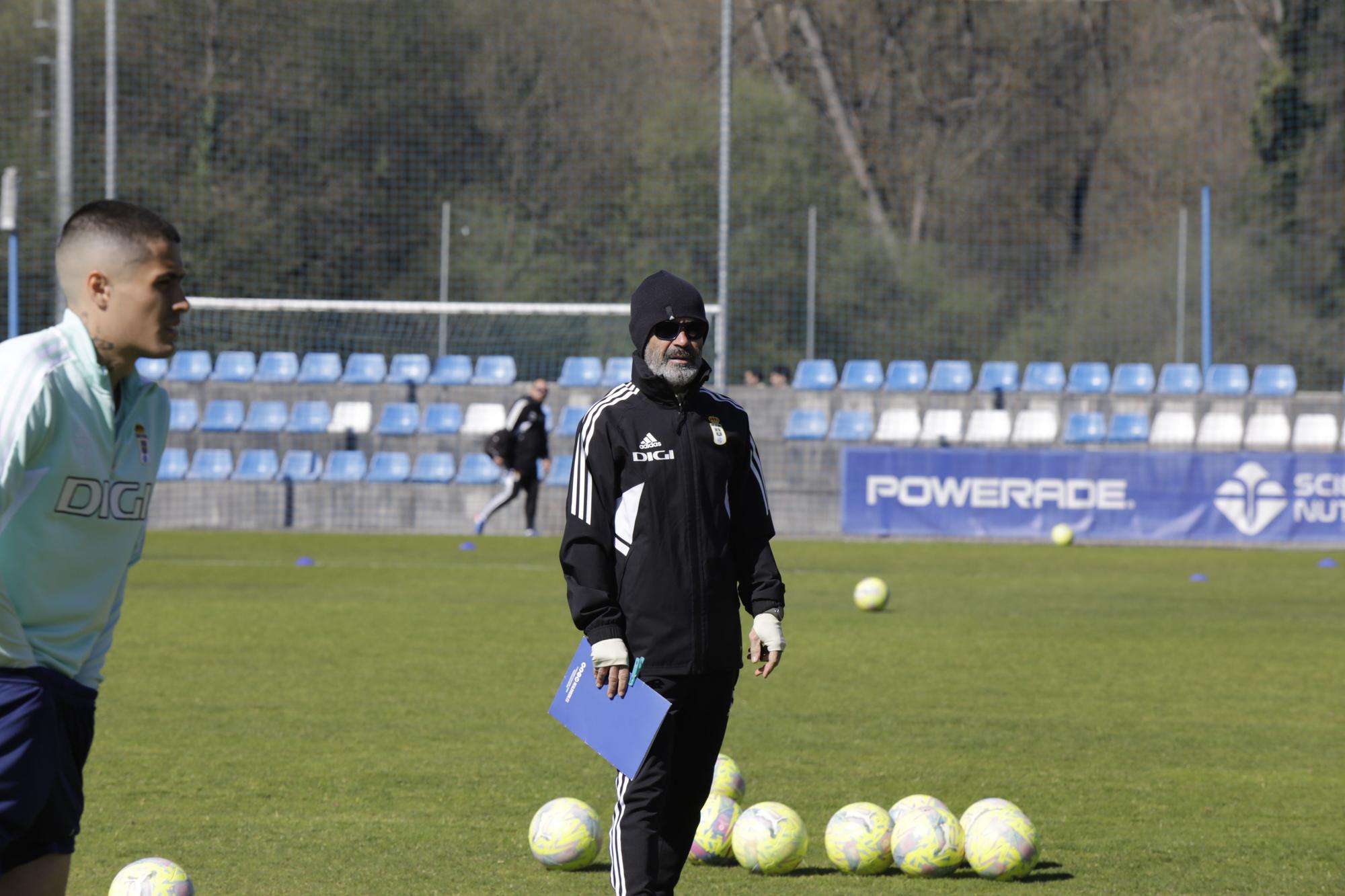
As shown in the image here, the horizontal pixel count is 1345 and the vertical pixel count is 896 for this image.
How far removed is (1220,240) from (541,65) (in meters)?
13.3

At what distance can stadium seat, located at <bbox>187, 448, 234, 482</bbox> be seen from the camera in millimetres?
26594

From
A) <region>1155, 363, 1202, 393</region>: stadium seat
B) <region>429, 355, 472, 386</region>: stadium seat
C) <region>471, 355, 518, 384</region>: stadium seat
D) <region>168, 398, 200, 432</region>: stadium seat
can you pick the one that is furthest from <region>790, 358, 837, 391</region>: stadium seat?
<region>168, 398, 200, 432</region>: stadium seat

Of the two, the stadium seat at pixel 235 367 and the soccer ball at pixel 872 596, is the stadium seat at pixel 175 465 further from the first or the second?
the soccer ball at pixel 872 596

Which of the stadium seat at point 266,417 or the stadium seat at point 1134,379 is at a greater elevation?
the stadium seat at point 1134,379

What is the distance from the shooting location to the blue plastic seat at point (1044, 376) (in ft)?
90.1

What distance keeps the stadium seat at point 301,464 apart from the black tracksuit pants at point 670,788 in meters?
22.3

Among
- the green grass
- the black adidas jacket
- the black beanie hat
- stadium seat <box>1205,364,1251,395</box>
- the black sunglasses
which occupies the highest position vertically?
stadium seat <box>1205,364,1251,395</box>

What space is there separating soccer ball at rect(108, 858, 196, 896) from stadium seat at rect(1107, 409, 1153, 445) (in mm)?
22033

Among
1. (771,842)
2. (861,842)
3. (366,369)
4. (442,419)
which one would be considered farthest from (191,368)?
(861,842)

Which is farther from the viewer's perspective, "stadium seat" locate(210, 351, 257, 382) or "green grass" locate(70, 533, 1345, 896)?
"stadium seat" locate(210, 351, 257, 382)

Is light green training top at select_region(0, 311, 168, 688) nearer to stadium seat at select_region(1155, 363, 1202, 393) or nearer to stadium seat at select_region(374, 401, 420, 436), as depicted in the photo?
stadium seat at select_region(374, 401, 420, 436)

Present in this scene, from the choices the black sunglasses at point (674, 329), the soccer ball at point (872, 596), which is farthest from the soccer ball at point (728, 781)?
the soccer ball at point (872, 596)

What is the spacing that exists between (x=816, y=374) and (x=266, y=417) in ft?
29.7

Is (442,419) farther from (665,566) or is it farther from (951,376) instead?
(665,566)
